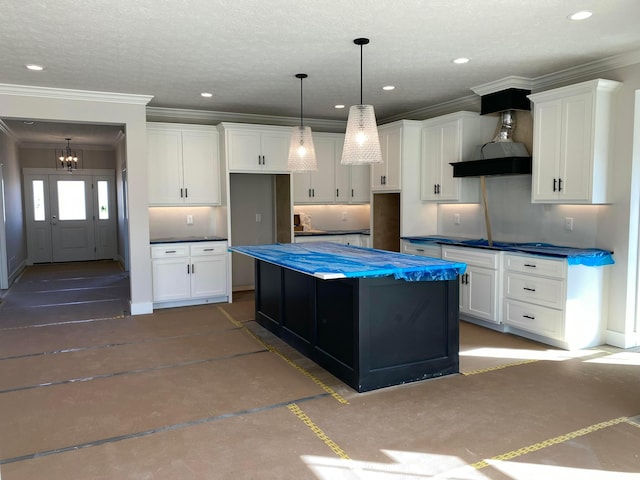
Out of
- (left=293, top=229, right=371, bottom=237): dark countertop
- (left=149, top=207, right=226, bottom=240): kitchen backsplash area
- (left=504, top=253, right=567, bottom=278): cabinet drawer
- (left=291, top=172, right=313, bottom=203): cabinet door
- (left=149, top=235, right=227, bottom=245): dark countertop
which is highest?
(left=291, top=172, right=313, bottom=203): cabinet door

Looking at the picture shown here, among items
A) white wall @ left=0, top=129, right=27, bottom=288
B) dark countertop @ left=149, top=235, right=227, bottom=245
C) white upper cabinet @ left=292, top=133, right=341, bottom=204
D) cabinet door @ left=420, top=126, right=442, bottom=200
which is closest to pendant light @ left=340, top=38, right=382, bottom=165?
cabinet door @ left=420, top=126, right=442, bottom=200

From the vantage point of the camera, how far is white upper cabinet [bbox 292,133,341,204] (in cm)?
737

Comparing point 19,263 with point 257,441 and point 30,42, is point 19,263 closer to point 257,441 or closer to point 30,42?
point 30,42

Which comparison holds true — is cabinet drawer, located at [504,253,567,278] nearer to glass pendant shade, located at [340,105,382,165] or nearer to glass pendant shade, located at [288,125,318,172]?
glass pendant shade, located at [340,105,382,165]

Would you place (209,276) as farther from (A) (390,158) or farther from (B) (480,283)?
(B) (480,283)

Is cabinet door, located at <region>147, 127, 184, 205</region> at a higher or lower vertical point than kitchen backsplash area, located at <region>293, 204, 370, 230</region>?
higher

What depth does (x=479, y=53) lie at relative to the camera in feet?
14.1

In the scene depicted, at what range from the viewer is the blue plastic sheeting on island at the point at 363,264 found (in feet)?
11.0

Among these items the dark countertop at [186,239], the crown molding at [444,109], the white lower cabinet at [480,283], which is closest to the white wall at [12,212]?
the dark countertop at [186,239]

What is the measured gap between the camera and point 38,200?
10.9 m

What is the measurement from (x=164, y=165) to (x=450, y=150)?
144 inches

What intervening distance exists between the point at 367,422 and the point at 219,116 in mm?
5207

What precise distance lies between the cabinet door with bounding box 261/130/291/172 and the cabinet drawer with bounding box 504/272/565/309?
337cm

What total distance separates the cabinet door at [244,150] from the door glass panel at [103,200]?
6128 mm
